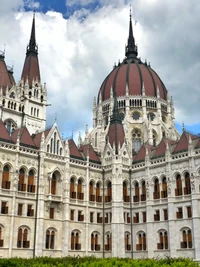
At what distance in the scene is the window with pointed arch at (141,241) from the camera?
163 feet

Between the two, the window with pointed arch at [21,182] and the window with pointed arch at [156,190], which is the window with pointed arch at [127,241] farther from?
the window with pointed arch at [21,182]

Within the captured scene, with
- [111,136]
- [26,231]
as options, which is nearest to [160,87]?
[111,136]

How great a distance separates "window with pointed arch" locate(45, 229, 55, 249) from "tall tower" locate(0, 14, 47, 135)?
1853 centimetres

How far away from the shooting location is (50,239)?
45.8 metres

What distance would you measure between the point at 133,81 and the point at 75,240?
37.0 meters

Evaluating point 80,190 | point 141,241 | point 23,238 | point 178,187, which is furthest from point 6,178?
point 178,187

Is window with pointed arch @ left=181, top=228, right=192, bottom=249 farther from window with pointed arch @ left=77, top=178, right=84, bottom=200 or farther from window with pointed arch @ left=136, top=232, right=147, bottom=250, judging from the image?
window with pointed arch @ left=77, top=178, right=84, bottom=200

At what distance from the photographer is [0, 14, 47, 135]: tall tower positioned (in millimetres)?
57969

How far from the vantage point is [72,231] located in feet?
158

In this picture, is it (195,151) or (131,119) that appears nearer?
(195,151)

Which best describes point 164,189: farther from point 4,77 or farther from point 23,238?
point 4,77

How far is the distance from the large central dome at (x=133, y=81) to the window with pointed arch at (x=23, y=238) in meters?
36.9

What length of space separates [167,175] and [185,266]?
107 ft

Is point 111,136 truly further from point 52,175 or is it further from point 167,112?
point 167,112
